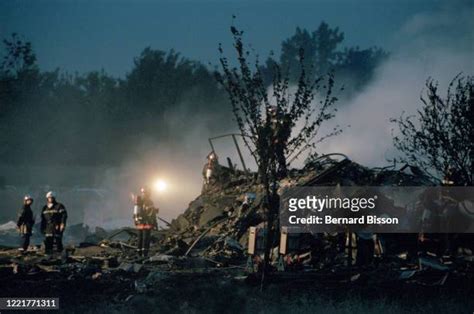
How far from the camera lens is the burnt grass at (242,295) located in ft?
32.6

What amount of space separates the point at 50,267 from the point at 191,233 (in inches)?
217

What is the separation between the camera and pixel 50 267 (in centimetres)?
1312

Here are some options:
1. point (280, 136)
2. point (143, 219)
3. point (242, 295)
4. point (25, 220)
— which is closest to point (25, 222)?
point (25, 220)

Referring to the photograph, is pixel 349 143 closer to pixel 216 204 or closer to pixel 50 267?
pixel 216 204

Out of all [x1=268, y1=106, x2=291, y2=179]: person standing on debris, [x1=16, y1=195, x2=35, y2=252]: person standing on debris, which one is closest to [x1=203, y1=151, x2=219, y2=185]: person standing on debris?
[x1=16, y1=195, x2=35, y2=252]: person standing on debris

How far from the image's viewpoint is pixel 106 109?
178 feet

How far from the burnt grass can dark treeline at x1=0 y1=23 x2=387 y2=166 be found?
40019 mm

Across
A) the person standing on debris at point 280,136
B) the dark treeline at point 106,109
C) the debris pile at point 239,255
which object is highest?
the dark treeline at point 106,109

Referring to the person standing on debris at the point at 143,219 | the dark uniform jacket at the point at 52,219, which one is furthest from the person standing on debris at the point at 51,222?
the person standing on debris at the point at 143,219

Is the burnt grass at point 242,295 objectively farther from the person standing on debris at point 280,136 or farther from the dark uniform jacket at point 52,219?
the dark uniform jacket at point 52,219

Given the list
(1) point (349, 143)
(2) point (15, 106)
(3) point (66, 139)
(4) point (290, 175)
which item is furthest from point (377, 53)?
(4) point (290, 175)

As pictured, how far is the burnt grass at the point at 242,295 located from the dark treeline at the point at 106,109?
40.0 meters

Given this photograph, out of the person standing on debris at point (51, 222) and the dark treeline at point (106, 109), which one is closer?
the person standing on debris at point (51, 222)

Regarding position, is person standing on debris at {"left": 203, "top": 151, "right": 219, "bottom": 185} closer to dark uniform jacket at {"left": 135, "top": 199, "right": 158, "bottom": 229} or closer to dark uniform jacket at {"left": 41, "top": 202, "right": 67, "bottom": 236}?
dark uniform jacket at {"left": 135, "top": 199, "right": 158, "bottom": 229}
